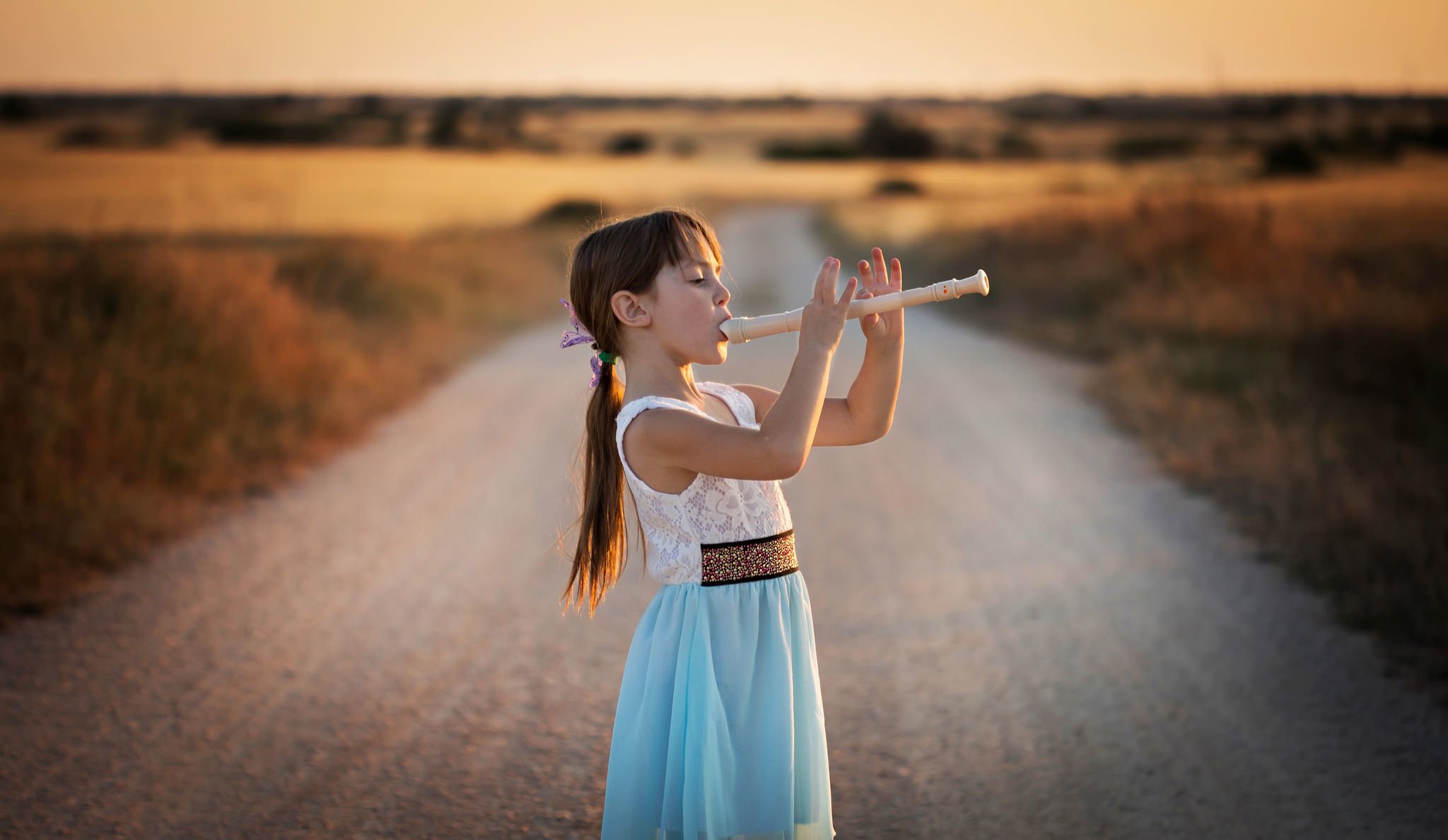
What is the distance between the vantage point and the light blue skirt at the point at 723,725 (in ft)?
6.47

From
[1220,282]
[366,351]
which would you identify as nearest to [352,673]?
[366,351]

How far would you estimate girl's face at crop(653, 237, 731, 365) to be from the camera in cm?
197

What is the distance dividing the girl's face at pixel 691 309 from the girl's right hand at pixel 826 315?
0.19 metres

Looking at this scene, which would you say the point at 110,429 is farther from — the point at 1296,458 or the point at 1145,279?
the point at 1145,279

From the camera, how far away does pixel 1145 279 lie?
12109mm

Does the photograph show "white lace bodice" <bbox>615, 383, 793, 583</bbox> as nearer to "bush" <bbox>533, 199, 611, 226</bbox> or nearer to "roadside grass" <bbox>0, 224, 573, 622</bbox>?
"roadside grass" <bbox>0, 224, 573, 622</bbox>

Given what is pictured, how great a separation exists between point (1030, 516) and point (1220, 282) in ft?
22.5

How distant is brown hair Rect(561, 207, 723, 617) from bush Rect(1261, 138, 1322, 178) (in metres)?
25.8

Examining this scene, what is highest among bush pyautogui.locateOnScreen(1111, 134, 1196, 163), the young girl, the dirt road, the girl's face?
bush pyautogui.locateOnScreen(1111, 134, 1196, 163)

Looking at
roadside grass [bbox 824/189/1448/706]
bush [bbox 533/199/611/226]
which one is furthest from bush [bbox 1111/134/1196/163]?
roadside grass [bbox 824/189/1448/706]

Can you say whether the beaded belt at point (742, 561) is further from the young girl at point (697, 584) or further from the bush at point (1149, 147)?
the bush at point (1149, 147)

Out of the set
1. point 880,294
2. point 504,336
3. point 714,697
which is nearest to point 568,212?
point 504,336

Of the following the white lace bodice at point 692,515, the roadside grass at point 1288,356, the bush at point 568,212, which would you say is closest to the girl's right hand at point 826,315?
the white lace bodice at point 692,515

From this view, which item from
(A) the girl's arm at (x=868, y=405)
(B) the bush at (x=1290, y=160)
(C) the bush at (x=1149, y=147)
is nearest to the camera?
(A) the girl's arm at (x=868, y=405)
